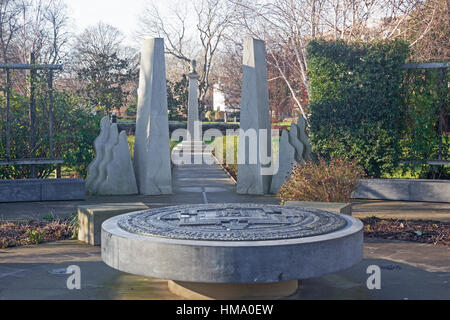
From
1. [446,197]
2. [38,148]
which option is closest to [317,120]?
[446,197]

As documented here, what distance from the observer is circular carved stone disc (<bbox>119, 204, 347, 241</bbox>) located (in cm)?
509

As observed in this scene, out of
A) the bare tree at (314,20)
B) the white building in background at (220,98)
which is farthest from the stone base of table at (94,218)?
the white building in background at (220,98)

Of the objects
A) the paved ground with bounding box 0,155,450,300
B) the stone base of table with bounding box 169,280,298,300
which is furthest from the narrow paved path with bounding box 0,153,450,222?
the stone base of table with bounding box 169,280,298,300

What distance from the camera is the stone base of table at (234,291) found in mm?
5332

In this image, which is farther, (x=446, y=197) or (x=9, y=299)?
(x=446, y=197)

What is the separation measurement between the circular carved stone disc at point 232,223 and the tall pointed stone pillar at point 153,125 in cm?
692

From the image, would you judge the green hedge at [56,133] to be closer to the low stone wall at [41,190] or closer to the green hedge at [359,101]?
the low stone wall at [41,190]

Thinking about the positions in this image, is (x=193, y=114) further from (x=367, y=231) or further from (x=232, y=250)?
(x=232, y=250)

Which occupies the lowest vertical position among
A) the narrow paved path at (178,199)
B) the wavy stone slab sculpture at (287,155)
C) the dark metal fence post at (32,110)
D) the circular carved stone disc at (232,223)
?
the narrow paved path at (178,199)

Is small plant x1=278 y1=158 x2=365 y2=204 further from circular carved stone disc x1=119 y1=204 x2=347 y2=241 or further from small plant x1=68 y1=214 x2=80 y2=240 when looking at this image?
small plant x1=68 y1=214 x2=80 y2=240

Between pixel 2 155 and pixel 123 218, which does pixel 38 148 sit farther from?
pixel 123 218

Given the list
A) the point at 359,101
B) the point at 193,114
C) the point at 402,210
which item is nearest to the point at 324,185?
the point at 402,210

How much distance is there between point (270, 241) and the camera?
4.89m
